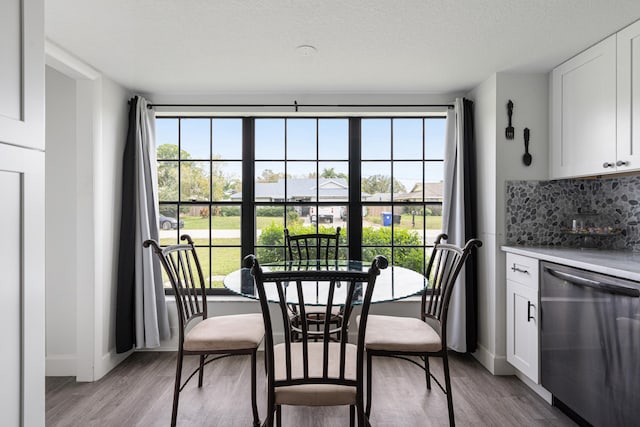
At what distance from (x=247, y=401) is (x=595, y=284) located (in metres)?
2.19

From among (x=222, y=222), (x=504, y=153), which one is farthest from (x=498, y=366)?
(x=222, y=222)

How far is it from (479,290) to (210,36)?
2.81m

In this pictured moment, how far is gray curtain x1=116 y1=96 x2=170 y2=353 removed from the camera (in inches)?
125

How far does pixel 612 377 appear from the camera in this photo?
1919mm

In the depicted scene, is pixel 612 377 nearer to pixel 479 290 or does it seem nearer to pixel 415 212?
pixel 479 290

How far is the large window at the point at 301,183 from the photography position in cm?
366

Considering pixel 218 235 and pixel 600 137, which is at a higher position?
pixel 600 137

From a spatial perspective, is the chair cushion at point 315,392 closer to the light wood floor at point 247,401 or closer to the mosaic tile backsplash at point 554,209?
the light wood floor at point 247,401

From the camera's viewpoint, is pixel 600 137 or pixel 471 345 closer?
pixel 600 137

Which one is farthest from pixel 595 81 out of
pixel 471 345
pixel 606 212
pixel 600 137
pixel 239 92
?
pixel 239 92

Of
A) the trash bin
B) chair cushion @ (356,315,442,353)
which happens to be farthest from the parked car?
chair cushion @ (356,315,442,353)

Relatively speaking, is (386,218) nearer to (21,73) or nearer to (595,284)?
(595,284)

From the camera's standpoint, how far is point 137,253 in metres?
3.22

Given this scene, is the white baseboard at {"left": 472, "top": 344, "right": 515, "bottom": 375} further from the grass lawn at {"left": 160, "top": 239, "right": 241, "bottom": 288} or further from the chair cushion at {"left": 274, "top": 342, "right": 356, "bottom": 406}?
the grass lawn at {"left": 160, "top": 239, "right": 241, "bottom": 288}
